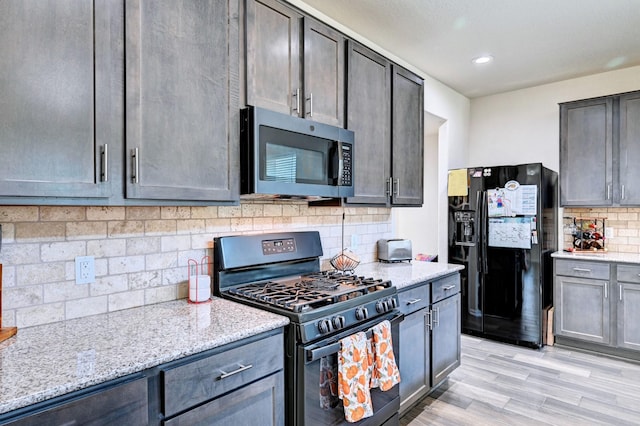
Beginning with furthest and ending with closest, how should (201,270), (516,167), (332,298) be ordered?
(516,167) → (201,270) → (332,298)

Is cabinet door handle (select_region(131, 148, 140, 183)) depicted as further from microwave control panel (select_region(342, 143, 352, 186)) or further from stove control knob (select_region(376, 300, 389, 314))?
stove control knob (select_region(376, 300, 389, 314))

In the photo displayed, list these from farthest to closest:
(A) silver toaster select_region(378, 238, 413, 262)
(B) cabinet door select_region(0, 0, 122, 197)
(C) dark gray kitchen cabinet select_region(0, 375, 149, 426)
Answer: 1. (A) silver toaster select_region(378, 238, 413, 262)
2. (B) cabinet door select_region(0, 0, 122, 197)
3. (C) dark gray kitchen cabinet select_region(0, 375, 149, 426)

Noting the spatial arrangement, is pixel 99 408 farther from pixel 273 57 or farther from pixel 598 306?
pixel 598 306

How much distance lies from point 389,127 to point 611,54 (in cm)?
241

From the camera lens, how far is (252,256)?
211 centimetres

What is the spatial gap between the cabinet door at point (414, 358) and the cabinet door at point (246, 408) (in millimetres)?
972

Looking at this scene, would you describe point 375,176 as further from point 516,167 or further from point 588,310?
point 588,310

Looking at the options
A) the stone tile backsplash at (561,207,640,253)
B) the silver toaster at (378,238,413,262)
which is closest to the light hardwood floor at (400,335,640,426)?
the silver toaster at (378,238,413,262)

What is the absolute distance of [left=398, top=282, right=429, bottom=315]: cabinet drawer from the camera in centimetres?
230

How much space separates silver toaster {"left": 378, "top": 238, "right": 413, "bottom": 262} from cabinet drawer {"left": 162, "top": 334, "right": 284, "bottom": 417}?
173 cm

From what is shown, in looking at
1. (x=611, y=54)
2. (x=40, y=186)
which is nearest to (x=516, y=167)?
(x=611, y=54)

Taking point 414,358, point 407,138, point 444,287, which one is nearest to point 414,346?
point 414,358

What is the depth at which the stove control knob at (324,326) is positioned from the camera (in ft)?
5.33

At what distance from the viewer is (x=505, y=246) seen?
3.77 metres
